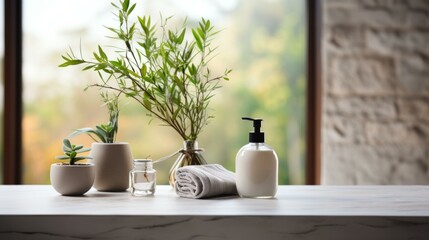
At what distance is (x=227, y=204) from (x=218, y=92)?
1570 mm

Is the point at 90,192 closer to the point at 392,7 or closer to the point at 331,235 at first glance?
the point at 331,235

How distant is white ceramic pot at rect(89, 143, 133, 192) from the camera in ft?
4.76

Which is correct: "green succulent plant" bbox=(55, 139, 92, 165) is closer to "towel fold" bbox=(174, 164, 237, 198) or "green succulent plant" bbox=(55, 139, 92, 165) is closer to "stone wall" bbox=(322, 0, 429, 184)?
"towel fold" bbox=(174, 164, 237, 198)

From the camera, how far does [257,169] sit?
1317 millimetres

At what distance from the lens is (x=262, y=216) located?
109 cm

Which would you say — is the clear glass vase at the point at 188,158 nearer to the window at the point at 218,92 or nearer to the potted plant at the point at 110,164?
the potted plant at the point at 110,164

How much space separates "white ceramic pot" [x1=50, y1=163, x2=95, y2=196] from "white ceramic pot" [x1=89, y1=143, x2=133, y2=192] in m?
0.07

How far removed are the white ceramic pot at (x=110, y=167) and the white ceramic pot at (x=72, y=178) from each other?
71mm

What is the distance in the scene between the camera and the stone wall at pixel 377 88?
2605 millimetres

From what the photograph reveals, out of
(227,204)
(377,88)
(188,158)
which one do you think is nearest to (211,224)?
(227,204)

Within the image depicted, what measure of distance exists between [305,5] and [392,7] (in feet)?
1.27

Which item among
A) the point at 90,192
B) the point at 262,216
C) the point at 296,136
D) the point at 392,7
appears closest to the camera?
the point at 262,216

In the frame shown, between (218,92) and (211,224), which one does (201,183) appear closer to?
(211,224)

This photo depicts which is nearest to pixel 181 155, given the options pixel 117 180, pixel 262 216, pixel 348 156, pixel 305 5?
pixel 117 180
